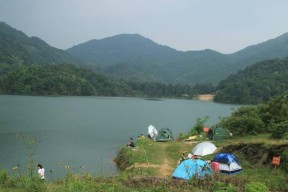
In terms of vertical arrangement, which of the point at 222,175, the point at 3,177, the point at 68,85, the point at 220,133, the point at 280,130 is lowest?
the point at 220,133

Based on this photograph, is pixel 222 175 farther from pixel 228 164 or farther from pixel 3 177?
pixel 3 177

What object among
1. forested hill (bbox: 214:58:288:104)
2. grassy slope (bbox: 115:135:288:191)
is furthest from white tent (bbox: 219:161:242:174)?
forested hill (bbox: 214:58:288:104)

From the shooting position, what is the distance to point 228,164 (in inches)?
727

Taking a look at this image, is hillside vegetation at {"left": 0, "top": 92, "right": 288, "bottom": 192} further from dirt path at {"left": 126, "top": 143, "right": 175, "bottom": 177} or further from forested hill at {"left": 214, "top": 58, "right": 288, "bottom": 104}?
forested hill at {"left": 214, "top": 58, "right": 288, "bottom": 104}

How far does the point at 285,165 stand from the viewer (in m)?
17.7

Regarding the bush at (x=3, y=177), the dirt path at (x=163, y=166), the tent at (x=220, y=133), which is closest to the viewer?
the bush at (x=3, y=177)

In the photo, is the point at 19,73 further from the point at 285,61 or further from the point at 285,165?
the point at 285,165

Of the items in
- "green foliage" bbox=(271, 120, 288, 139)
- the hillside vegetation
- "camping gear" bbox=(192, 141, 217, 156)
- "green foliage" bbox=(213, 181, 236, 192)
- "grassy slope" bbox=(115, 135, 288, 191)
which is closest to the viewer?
"green foliage" bbox=(213, 181, 236, 192)

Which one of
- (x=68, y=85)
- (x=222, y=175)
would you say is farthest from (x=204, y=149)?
(x=68, y=85)

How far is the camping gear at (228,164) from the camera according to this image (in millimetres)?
18219

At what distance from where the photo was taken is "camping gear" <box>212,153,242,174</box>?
18219mm

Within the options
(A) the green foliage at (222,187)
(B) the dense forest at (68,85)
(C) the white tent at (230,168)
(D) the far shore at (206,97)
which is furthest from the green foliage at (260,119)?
(D) the far shore at (206,97)

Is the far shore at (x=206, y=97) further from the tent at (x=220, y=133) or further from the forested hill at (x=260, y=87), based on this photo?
the tent at (x=220, y=133)

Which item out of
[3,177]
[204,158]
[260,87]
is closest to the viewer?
[3,177]
